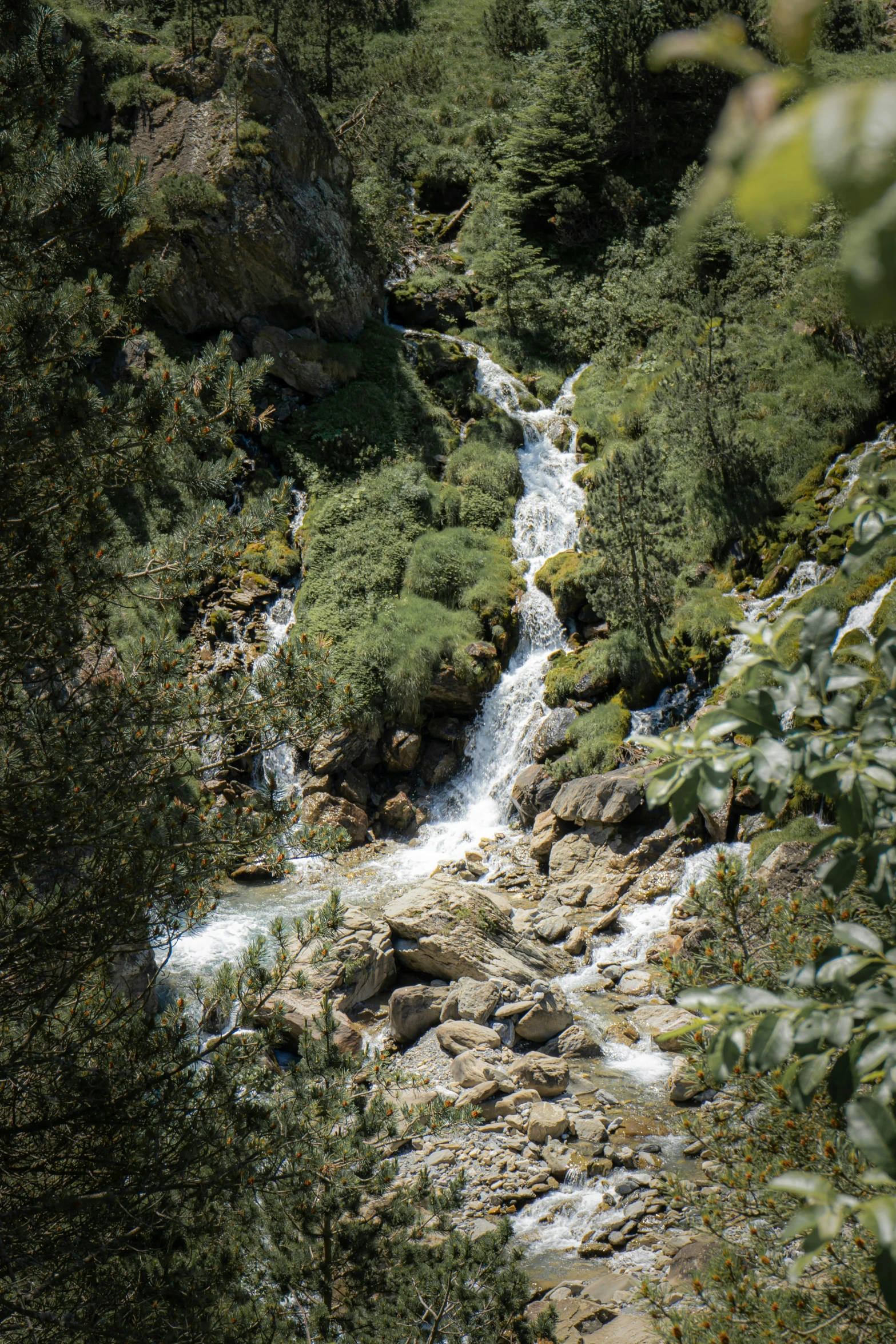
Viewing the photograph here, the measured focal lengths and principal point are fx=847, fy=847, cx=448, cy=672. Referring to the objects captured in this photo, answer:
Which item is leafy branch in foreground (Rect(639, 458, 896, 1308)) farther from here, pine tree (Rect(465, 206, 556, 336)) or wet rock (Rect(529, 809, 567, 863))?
pine tree (Rect(465, 206, 556, 336))

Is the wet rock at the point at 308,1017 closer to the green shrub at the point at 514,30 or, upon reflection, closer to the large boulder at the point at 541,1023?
the large boulder at the point at 541,1023

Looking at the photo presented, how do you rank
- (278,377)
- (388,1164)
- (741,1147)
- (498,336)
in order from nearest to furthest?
(741,1147), (388,1164), (278,377), (498,336)

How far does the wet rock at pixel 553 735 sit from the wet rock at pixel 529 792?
0.23m

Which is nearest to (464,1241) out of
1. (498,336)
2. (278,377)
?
(278,377)

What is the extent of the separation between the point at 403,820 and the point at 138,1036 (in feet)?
35.0

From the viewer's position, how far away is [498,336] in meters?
23.2

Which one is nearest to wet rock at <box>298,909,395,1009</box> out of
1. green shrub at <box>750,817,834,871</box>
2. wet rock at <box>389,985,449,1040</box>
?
wet rock at <box>389,985,449,1040</box>

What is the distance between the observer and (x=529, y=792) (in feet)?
44.1

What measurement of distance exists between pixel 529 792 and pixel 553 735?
101cm

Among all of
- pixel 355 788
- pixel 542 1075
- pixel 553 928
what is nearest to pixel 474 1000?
pixel 542 1075

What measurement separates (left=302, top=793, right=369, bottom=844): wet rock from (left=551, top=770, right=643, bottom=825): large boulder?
10.8 ft

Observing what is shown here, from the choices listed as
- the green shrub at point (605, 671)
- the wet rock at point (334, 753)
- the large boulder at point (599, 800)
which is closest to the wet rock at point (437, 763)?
the wet rock at point (334, 753)

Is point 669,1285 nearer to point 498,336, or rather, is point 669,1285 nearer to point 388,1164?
point 388,1164

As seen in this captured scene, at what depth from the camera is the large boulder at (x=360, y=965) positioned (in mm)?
8523
